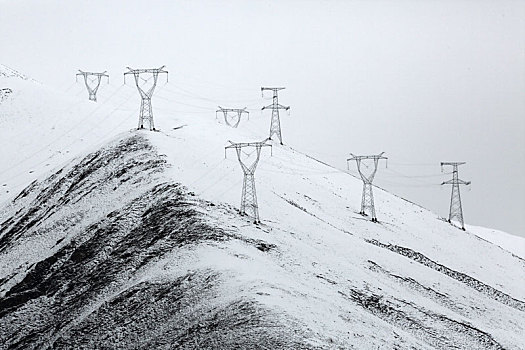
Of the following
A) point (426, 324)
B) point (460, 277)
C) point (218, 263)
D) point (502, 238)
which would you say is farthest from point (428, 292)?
point (502, 238)

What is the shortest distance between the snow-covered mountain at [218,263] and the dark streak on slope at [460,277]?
0.69 ft

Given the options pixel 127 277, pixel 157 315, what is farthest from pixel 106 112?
pixel 157 315

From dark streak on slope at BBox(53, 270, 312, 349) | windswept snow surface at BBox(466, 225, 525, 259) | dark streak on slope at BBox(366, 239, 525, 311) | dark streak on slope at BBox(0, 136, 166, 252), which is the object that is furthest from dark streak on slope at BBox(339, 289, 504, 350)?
windswept snow surface at BBox(466, 225, 525, 259)

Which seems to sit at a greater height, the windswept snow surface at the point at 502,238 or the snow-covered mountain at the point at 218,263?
the snow-covered mountain at the point at 218,263

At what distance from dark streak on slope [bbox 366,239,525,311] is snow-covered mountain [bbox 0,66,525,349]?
0.69 ft

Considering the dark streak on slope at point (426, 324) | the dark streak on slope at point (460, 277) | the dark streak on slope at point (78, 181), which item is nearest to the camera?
the dark streak on slope at point (426, 324)

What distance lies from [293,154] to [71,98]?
121 feet

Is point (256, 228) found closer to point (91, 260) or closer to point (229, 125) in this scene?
point (91, 260)

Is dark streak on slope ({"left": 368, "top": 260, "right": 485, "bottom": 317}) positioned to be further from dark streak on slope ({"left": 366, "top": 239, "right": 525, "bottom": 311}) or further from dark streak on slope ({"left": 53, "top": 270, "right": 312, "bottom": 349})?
dark streak on slope ({"left": 53, "top": 270, "right": 312, "bottom": 349})

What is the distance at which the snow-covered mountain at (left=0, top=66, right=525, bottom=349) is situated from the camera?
142 ft

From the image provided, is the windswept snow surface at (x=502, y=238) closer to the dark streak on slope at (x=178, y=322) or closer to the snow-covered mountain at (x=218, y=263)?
the snow-covered mountain at (x=218, y=263)

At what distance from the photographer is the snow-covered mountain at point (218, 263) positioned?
4325cm

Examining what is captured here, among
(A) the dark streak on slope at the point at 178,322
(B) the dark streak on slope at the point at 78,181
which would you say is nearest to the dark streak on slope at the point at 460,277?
(B) the dark streak on slope at the point at 78,181

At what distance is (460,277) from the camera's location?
67.6 meters
